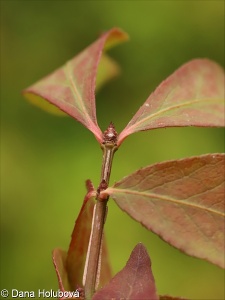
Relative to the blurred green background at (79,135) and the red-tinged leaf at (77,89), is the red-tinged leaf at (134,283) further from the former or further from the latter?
the blurred green background at (79,135)

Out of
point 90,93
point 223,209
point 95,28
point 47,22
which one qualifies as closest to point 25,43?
point 47,22

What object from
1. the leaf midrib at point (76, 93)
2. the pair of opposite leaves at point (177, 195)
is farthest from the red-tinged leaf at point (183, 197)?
the leaf midrib at point (76, 93)

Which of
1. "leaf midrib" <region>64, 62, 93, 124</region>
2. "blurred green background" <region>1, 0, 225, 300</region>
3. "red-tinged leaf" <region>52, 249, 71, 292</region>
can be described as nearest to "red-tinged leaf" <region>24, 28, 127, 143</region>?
"leaf midrib" <region>64, 62, 93, 124</region>

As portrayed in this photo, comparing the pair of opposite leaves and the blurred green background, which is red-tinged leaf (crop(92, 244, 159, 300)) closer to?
the pair of opposite leaves

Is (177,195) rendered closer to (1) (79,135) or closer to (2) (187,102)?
(2) (187,102)

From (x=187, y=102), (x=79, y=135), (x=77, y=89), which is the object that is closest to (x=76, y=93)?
(x=77, y=89)
